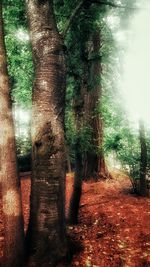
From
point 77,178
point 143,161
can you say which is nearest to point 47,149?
point 77,178

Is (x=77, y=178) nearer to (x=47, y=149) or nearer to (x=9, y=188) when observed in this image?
(x=47, y=149)

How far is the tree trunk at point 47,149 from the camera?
4863 millimetres

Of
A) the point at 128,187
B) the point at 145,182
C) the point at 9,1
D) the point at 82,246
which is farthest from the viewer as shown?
the point at 128,187

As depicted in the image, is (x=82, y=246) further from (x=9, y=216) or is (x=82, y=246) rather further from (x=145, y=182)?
(x=145, y=182)

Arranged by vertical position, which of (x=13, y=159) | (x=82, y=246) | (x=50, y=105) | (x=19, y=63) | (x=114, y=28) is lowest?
(x=82, y=246)

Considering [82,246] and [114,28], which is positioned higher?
[114,28]

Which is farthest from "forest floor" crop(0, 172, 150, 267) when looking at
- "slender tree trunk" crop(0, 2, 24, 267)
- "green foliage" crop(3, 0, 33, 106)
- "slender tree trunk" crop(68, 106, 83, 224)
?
"green foliage" crop(3, 0, 33, 106)

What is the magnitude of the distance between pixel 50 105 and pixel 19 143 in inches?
452

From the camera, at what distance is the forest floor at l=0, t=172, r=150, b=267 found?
5.37 metres

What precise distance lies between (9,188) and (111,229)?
313 centimetres

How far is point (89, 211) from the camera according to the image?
807cm

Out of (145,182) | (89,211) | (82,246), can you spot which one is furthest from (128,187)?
(82,246)

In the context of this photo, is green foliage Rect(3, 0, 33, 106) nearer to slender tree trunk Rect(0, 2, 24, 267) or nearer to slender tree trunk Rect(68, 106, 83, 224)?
slender tree trunk Rect(68, 106, 83, 224)

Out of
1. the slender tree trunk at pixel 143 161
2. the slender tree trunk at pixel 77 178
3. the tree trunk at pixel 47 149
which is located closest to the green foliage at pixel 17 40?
the slender tree trunk at pixel 77 178
